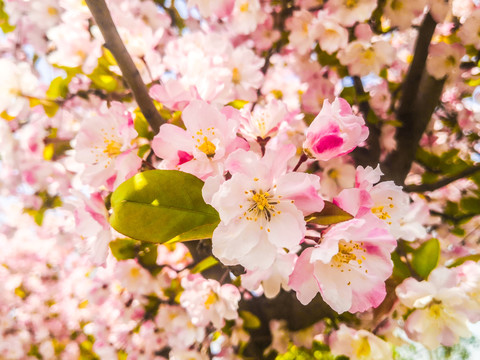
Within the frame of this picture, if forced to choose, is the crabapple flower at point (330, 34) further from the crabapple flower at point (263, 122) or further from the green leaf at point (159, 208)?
the green leaf at point (159, 208)

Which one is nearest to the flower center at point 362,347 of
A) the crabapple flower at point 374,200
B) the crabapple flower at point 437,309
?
the crabapple flower at point 437,309

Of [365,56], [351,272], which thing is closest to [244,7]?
[365,56]

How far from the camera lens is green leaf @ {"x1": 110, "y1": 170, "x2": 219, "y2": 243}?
545 mm

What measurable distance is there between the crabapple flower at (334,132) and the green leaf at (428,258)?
0.49 metres

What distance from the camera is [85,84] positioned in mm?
1628

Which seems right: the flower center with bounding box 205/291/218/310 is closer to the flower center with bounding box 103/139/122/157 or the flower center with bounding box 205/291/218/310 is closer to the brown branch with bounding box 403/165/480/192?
the flower center with bounding box 103/139/122/157

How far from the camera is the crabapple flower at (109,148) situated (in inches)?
27.5

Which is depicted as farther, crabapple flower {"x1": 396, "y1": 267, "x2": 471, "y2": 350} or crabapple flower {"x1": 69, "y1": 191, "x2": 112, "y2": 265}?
crabapple flower {"x1": 396, "y1": 267, "x2": 471, "y2": 350}

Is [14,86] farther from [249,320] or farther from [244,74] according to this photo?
[249,320]

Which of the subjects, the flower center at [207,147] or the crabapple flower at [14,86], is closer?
the flower center at [207,147]

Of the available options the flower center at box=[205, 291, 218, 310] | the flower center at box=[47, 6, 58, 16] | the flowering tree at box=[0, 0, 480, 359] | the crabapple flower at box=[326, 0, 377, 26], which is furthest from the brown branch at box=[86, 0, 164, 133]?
the flower center at box=[47, 6, 58, 16]

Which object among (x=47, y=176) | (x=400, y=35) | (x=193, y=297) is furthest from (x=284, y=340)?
(x=400, y=35)

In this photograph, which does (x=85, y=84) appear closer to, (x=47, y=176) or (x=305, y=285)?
(x=47, y=176)

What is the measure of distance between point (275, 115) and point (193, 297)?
657 mm
